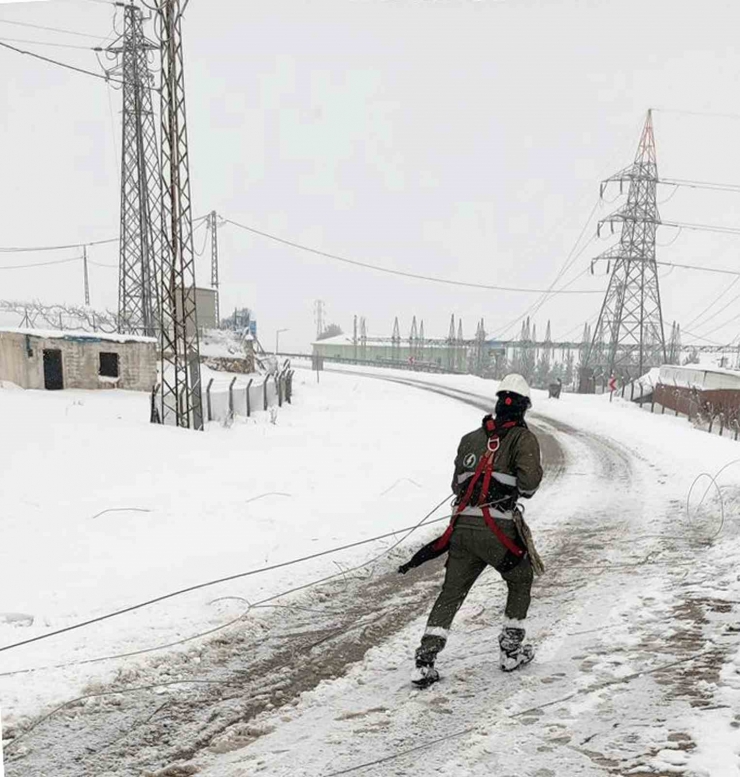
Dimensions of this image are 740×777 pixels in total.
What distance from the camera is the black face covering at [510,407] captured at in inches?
145

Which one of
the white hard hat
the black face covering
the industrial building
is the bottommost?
the industrial building

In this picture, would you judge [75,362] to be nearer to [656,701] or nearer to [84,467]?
[84,467]

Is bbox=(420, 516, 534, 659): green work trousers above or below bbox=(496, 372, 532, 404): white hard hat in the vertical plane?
below

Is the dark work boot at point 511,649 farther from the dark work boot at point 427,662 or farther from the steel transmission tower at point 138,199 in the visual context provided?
the steel transmission tower at point 138,199

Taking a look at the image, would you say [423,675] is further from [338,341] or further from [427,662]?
[338,341]

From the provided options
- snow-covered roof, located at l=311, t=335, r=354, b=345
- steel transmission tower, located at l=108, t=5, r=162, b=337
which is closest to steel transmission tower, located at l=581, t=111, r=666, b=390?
steel transmission tower, located at l=108, t=5, r=162, b=337

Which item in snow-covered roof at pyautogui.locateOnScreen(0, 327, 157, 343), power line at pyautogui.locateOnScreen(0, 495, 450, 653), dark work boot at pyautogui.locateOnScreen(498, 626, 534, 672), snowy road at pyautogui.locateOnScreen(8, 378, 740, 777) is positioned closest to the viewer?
snowy road at pyautogui.locateOnScreen(8, 378, 740, 777)

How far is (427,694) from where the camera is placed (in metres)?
3.39

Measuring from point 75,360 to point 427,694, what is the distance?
1515 cm

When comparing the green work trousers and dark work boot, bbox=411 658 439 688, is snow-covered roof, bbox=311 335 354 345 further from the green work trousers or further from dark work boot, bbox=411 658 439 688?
dark work boot, bbox=411 658 439 688

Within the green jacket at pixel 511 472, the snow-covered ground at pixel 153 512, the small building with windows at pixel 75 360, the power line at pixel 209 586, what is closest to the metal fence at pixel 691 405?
the snow-covered ground at pixel 153 512

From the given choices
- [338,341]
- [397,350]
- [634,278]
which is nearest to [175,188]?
[634,278]

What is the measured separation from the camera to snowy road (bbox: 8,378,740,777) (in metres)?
2.79

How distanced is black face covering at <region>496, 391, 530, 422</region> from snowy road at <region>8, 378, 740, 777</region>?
1.62m
